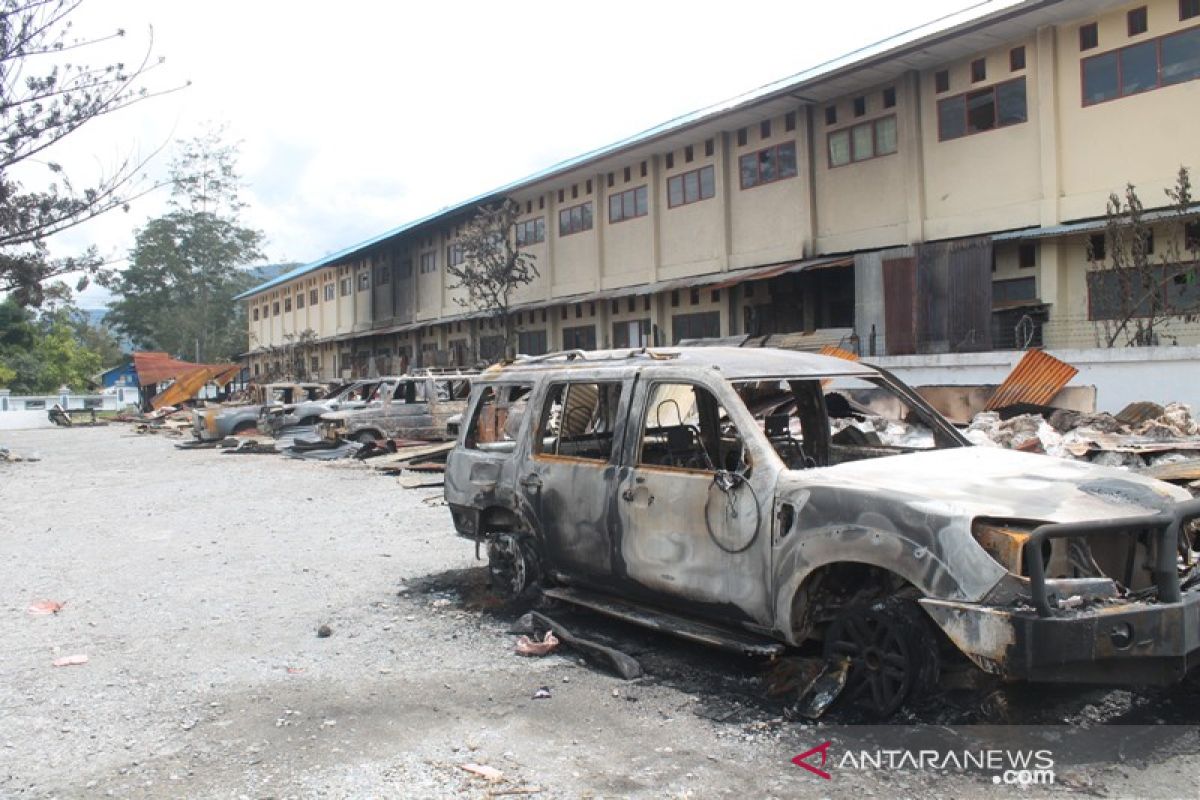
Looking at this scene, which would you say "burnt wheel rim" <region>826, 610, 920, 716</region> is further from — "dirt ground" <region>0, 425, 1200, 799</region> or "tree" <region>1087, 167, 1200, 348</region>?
"tree" <region>1087, 167, 1200, 348</region>

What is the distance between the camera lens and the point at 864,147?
20.3 metres

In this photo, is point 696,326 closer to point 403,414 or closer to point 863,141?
point 863,141

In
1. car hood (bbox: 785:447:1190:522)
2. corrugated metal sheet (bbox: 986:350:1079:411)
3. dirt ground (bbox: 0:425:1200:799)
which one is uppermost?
corrugated metal sheet (bbox: 986:350:1079:411)

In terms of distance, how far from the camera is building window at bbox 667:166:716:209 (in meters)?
24.3

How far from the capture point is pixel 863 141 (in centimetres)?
2030

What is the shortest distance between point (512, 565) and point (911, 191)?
1585 cm

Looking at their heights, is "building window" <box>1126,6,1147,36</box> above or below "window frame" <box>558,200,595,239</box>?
above

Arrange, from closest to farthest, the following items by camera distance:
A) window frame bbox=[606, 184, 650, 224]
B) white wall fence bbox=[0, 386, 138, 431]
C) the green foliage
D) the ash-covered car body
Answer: the ash-covered car body → window frame bbox=[606, 184, 650, 224] → white wall fence bbox=[0, 386, 138, 431] → the green foliage

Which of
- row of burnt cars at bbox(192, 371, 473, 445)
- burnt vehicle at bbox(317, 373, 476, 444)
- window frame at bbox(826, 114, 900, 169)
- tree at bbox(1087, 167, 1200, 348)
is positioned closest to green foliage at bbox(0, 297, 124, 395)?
row of burnt cars at bbox(192, 371, 473, 445)

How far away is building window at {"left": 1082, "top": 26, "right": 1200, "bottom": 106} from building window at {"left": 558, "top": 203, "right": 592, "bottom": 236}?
15.5 metres

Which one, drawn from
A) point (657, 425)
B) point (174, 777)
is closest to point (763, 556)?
point (657, 425)

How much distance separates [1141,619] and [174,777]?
13.1 feet

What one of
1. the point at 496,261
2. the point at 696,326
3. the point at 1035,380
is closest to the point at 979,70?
the point at 1035,380

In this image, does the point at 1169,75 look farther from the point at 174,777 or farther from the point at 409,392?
the point at 174,777
